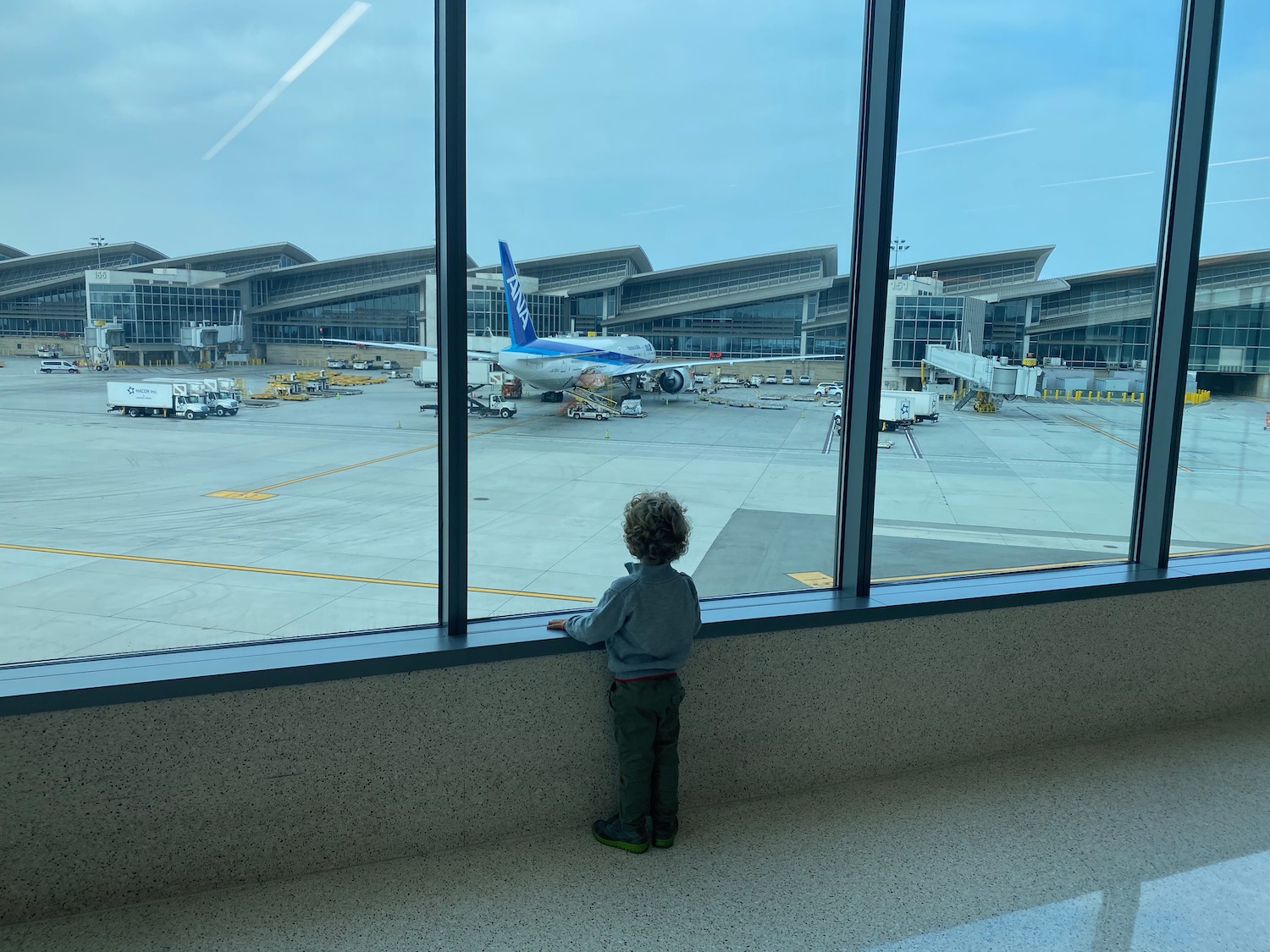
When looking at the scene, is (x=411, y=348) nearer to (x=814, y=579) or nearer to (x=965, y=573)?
(x=814, y=579)

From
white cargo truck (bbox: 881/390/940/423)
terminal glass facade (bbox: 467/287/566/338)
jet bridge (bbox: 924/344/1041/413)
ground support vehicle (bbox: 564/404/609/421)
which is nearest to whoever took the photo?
terminal glass facade (bbox: 467/287/566/338)

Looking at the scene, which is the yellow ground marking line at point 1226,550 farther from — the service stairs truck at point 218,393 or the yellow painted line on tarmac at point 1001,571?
the service stairs truck at point 218,393

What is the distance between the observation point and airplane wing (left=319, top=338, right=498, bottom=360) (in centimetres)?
238

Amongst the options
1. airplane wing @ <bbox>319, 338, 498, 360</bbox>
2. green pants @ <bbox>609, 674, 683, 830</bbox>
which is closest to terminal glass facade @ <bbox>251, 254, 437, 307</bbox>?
airplane wing @ <bbox>319, 338, 498, 360</bbox>

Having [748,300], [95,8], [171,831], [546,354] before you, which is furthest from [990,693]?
[95,8]

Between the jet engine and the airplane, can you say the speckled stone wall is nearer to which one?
the airplane

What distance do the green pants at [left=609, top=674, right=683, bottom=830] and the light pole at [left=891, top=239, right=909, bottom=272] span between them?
153cm

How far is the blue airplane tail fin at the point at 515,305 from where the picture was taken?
270 centimetres

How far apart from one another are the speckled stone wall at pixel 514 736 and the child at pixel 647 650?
140 millimetres

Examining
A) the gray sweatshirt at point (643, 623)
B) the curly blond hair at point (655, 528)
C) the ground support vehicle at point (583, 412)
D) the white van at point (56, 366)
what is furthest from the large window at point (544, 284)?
the ground support vehicle at point (583, 412)

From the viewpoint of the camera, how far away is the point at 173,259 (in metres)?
2.38

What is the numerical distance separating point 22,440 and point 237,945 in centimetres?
155

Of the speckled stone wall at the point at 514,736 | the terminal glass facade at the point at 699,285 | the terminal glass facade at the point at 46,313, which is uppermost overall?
the terminal glass facade at the point at 699,285

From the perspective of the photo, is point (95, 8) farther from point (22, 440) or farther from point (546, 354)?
point (546, 354)
